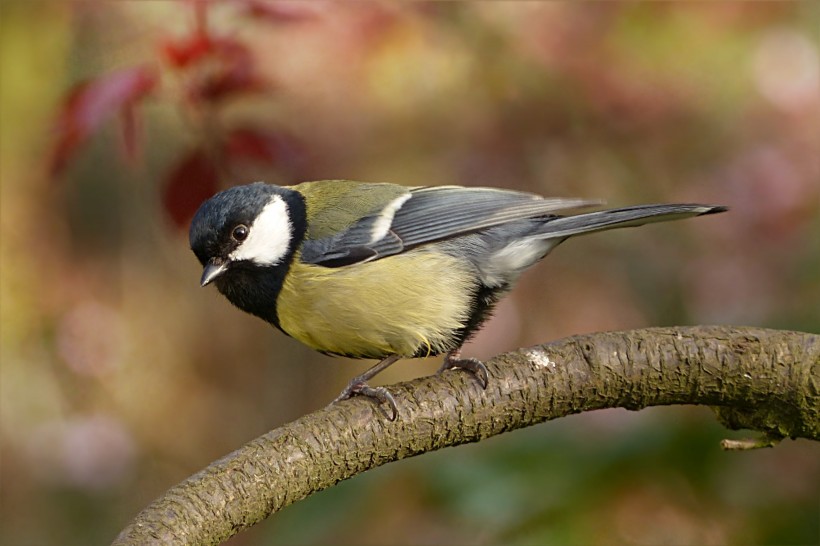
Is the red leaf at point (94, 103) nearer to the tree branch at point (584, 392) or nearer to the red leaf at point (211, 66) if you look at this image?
the red leaf at point (211, 66)

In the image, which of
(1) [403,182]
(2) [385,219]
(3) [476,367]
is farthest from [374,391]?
(1) [403,182]

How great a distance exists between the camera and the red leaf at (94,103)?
172cm

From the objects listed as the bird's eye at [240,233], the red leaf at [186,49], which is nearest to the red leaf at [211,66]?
the red leaf at [186,49]

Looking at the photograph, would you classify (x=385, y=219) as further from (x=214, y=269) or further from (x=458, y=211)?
(x=214, y=269)

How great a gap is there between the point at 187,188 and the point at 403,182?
147 centimetres

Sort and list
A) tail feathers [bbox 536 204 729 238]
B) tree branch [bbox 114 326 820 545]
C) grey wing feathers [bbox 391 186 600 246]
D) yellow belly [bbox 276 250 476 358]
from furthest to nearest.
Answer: grey wing feathers [bbox 391 186 600 246], yellow belly [bbox 276 250 476 358], tail feathers [bbox 536 204 729 238], tree branch [bbox 114 326 820 545]

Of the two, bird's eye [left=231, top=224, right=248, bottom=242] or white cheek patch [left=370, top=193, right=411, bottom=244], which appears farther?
white cheek patch [left=370, top=193, right=411, bottom=244]

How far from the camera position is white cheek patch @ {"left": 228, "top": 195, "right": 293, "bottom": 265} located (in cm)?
172

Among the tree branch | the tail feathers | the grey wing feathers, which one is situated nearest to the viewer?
the tree branch

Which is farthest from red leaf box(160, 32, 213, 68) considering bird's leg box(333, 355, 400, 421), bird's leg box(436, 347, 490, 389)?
bird's leg box(436, 347, 490, 389)

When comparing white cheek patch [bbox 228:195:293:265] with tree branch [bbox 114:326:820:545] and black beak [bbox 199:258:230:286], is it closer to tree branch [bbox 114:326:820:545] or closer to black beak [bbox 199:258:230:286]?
black beak [bbox 199:258:230:286]

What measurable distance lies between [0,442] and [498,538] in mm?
2130

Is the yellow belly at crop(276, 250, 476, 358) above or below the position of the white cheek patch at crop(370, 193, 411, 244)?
below

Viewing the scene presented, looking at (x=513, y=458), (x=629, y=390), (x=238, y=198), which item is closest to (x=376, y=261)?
(x=238, y=198)
